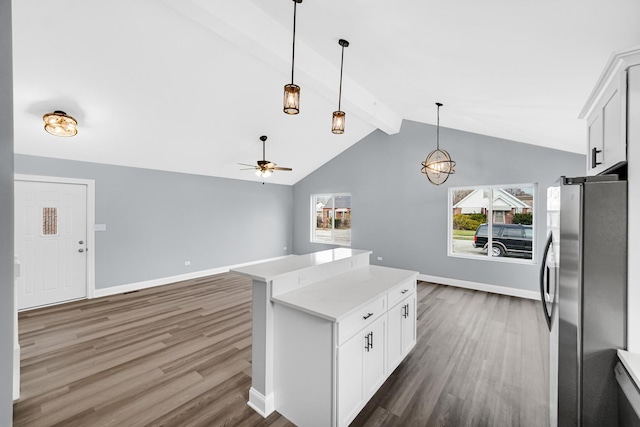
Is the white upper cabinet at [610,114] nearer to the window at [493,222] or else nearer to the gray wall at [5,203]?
the gray wall at [5,203]

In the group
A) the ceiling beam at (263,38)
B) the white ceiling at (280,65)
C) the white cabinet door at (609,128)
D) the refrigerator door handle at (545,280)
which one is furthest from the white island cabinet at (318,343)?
the ceiling beam at (263,38)

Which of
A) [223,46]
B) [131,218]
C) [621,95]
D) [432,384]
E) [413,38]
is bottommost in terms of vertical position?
[432,384]

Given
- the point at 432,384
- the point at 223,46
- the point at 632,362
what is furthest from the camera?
the point at 223,46

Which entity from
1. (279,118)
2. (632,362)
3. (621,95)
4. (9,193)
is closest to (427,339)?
(632,362)

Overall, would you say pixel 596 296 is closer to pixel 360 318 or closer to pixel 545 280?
pixel 545 280

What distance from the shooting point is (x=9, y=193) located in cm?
107

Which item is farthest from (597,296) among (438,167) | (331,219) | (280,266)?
(331,219)

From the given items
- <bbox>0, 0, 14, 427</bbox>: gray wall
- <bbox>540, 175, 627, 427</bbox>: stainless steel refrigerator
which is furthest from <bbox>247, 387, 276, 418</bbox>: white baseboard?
<bbox>540, 175, 627, 427</bbox>: stainless steel refrigerator

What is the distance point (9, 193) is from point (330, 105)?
171 inches

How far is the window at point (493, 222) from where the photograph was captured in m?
4.88

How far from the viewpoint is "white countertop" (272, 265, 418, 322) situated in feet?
5.97

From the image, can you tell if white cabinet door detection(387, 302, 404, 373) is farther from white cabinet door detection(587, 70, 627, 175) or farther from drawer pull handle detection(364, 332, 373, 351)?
white cabinet door detection(587, 70, 627, 175)

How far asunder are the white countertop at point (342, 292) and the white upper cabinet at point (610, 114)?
61.2 inches

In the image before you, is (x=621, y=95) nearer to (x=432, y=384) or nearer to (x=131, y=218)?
(x=432, y=384)
